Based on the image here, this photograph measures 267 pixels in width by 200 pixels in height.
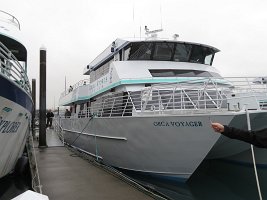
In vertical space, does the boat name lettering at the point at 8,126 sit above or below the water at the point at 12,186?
above

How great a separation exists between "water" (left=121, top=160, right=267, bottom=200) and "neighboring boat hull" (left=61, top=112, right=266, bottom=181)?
0.34 meters

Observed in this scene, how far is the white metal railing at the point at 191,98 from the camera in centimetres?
700

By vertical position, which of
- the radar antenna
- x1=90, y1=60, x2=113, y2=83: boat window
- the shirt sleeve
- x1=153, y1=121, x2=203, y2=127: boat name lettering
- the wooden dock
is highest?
the radar antenna

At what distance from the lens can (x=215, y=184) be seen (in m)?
9.17

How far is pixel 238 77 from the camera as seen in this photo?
6863 mm

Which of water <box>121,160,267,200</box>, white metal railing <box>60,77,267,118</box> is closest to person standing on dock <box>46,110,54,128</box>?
white metal railing <box>60,77,267,118</box>

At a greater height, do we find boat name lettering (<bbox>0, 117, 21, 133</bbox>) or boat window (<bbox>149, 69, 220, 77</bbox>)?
boat window (<bbox>149, 69, 220, 77</bbox>)

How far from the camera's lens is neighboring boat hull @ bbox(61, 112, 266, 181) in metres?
7.00

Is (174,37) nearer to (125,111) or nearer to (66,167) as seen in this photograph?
(125,111)

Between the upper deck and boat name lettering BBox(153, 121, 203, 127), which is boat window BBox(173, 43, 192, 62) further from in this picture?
boat name lettering BBox(153, 121, 203, 127)

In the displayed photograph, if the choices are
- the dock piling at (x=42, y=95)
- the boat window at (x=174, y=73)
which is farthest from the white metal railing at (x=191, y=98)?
the dock piling at (x=42, y=95)

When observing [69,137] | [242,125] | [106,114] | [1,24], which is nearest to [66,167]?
[106,114]

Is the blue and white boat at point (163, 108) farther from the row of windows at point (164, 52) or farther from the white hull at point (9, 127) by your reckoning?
the white hull at point (9, 127)

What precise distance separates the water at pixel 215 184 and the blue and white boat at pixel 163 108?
308mm
